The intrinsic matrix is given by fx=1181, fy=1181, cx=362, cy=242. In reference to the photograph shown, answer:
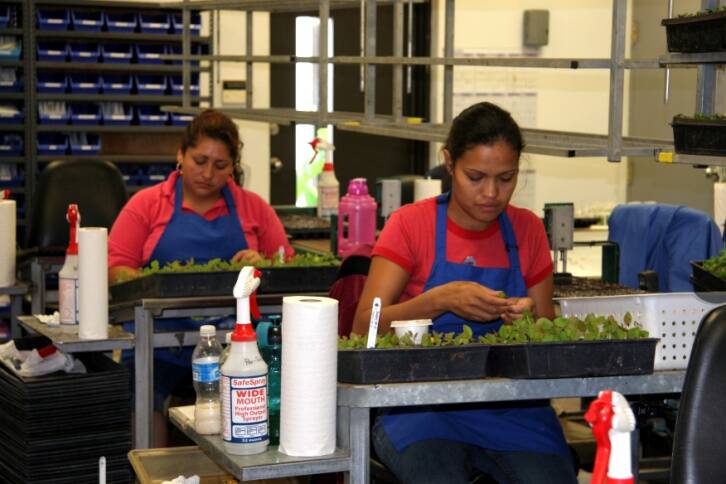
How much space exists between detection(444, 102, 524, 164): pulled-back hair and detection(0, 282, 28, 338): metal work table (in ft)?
6.99

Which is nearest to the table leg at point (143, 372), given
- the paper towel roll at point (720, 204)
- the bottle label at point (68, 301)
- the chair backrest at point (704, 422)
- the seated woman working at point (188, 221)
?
the bottle label at point (68, 301)

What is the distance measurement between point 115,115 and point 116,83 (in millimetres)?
200

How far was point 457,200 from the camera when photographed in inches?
117

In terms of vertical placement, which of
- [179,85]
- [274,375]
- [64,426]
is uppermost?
[179,85]

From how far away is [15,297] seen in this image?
4.71 metres

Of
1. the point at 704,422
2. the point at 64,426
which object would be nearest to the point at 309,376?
the point at 704,422

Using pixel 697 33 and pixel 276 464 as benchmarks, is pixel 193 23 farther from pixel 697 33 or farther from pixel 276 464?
pixel 276 464

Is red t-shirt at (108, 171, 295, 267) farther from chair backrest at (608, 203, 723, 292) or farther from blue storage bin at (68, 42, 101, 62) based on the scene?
blue storage bin at (68, 42, 101, 62)

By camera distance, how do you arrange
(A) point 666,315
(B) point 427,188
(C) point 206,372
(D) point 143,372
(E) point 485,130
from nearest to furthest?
1. (A) point 666,315
2. (C) point 206,372
3. (E) point 485,130
4. (D) point 143,372
5. (B) point 427,188

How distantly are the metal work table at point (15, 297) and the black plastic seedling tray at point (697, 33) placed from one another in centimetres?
269

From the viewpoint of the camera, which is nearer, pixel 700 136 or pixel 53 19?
pixel 700 136

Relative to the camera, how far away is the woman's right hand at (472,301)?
8.73 ft

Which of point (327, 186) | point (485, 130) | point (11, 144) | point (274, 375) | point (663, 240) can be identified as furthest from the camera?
point (11, 144)

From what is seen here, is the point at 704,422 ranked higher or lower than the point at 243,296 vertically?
lower
